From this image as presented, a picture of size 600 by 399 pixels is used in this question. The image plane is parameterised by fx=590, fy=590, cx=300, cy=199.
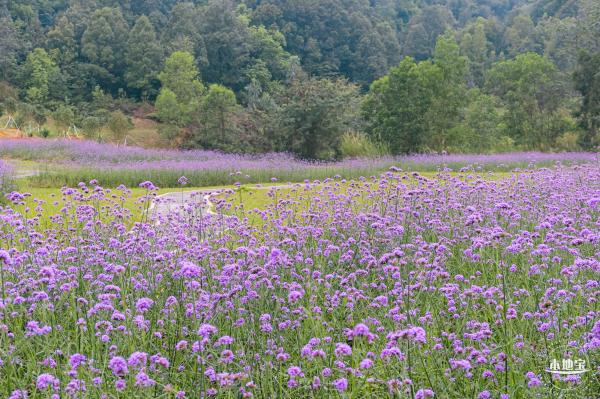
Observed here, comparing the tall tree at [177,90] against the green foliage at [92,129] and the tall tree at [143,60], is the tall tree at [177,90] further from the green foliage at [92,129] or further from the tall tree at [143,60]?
the green foliage at [92,129]

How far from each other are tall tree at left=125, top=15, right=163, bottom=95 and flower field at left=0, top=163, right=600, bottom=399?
51.7 m

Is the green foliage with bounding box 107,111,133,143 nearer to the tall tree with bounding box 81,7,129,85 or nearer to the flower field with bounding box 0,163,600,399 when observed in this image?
the tall tree with bounding box 81,7,129,85

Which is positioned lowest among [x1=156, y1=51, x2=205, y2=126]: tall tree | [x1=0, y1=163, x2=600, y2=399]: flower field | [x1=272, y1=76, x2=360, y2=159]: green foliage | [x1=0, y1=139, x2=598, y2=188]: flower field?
[x1=0, y1=163, x2=600, y2=399]: flower field

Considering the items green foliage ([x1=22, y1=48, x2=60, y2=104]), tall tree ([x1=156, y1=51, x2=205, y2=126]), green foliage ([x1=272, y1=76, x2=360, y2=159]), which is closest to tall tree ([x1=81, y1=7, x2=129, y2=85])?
green foliage ([x1=22, y1=48, x2=60, y2=104])

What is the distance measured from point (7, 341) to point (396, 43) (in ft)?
232

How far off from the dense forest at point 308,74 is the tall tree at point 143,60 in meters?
0.13

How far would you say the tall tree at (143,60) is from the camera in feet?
177

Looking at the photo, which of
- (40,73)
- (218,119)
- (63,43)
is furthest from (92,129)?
(63,43)

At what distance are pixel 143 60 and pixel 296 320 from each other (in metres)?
54.8

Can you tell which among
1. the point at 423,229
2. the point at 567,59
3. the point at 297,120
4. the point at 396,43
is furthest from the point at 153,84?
the point at 423,229

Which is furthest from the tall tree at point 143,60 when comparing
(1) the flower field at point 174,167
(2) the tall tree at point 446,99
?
(2) the tall tree at point 446,99

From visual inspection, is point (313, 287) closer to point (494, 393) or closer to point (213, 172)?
point (494, 393)

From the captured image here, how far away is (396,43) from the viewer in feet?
229

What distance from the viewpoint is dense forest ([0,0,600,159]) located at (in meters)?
25.2
